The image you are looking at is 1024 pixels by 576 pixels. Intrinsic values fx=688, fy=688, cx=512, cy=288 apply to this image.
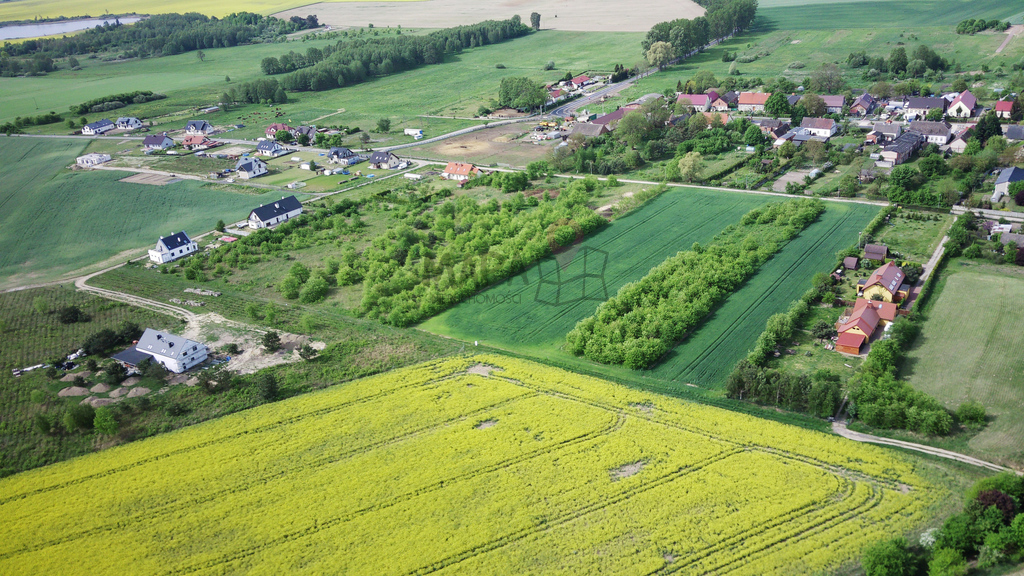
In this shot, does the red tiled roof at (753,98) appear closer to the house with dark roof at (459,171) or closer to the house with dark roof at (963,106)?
the house with dark roof at (963,106)

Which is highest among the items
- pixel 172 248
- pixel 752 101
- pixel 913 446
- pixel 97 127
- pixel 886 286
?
pixel 97 127

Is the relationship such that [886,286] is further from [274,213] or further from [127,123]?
[127,123]

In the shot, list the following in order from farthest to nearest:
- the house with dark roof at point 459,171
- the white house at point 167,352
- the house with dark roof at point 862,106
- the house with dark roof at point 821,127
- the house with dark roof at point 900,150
→ the house with dark roof at point 862,106
the house with dark roof at point 821,127
the house with dark roof at point 459,171
the house with dark roof at point 900,150
the white house at point 167,352

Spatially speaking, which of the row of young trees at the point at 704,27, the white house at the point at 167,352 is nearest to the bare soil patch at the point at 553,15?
the row of young trees at the point at 704,27

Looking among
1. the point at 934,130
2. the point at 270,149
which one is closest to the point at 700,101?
the point at 934,130

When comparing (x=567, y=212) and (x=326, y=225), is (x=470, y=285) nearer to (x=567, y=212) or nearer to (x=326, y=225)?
(x=567, y=212)

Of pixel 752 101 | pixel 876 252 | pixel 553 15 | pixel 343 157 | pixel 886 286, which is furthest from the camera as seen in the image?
pixel 553 15

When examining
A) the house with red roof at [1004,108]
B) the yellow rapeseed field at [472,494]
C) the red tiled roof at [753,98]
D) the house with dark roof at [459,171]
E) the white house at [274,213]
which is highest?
the red tiled roof at [753,98]
